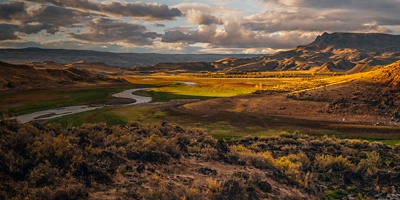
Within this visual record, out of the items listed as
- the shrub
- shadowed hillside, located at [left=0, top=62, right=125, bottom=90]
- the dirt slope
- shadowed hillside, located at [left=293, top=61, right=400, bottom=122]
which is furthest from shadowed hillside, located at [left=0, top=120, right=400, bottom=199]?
shadowed hillside, located at [left=0, top=62, right=125, bottom=90]

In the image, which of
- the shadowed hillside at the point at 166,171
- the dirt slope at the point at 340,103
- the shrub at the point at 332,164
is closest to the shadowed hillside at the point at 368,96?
the dirt slope at the point at 340,103

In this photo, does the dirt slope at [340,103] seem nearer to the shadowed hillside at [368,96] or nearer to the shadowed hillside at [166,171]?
the shadowed hillside at [368,96]

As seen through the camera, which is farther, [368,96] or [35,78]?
[35,78]

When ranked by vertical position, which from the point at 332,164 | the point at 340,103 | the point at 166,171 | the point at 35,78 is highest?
the point at 35,78

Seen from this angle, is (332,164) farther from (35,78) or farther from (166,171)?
(35,78)

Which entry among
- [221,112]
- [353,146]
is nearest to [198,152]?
[353,146]

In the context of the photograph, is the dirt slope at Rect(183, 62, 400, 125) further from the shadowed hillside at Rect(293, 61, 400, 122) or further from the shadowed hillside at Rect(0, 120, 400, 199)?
the shadowed hillside at Rect(0, 120, 400, 199)

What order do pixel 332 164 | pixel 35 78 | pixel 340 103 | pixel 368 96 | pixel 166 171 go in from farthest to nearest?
1. pixel 35 78
2. pixel 368 96
3. pixel 340 103
4. pixel 332 164
5. pixel 166 171

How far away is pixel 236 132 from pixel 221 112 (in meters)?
12.3

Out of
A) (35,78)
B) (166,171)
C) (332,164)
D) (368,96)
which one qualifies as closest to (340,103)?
(368,96)

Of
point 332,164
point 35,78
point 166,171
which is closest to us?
point 166,171

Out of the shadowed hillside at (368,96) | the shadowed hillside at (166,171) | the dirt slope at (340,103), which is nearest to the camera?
the shadowed hillside at (166,171)

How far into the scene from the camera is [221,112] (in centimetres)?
4412

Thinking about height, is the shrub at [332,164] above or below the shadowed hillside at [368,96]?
below
